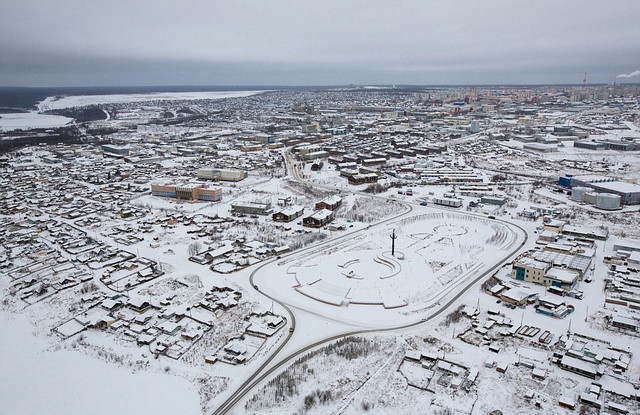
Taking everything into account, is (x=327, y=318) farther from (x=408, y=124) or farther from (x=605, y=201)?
(x=408, y=124)

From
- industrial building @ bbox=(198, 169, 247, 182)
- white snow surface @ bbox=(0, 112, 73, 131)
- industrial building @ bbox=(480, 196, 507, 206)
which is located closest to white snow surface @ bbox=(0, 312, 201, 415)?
industrial building @ bbox=(480, 196, 507, 206)

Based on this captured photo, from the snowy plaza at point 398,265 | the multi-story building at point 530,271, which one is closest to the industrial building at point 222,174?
the snowy plaza at point 398,265

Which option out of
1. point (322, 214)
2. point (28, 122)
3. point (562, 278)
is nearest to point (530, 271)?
point (562, 278)

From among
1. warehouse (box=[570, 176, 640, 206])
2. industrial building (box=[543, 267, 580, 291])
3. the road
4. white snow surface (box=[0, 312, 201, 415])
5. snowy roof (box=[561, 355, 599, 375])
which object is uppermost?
warehouse (box=[570, 176, 640, 206])

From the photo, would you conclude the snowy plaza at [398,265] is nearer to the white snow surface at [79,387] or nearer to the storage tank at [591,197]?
the white snow surface at [79,387]

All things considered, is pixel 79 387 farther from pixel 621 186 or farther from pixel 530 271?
pixel 621 186

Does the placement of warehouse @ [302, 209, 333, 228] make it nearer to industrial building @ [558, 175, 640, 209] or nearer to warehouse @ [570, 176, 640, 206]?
industrial building @ [558, 175, 640, 209]

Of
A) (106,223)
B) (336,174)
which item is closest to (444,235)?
(336,174)
